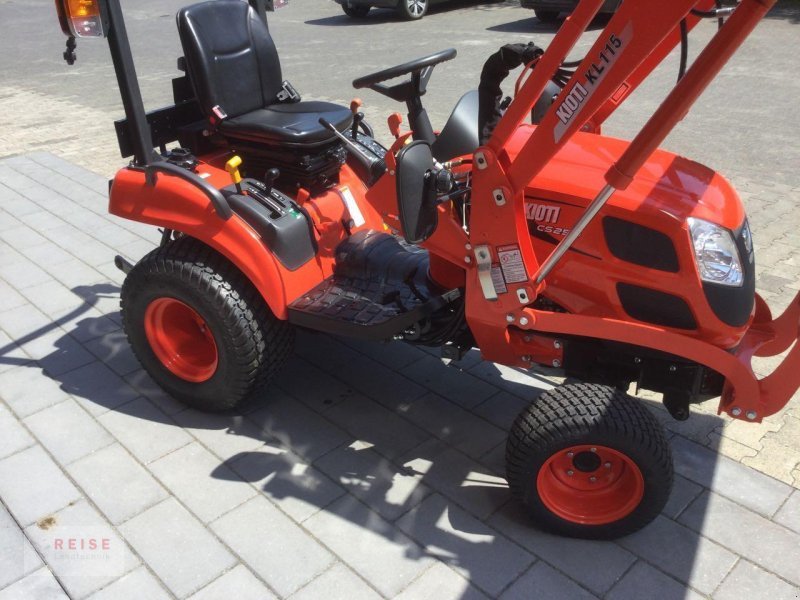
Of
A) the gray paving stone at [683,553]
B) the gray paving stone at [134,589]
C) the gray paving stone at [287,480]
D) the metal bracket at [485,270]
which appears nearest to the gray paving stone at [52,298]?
the gray paving stone at [287,480]

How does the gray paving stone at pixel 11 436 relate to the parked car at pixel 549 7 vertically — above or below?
below

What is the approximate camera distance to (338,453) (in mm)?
2930

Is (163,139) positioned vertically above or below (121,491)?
above

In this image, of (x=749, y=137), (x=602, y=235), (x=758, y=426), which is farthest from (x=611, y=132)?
(x=602, y=235)

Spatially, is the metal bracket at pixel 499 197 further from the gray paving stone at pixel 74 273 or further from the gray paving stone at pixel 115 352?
the gray paving stone at pixel 74 273

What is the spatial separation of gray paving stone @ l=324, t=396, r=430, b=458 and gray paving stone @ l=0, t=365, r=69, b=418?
1.21 m

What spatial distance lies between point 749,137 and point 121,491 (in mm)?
5974

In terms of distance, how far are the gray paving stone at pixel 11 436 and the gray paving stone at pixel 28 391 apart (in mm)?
46

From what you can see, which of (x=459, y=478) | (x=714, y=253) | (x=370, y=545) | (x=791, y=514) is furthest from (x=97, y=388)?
(x=791, y=514)

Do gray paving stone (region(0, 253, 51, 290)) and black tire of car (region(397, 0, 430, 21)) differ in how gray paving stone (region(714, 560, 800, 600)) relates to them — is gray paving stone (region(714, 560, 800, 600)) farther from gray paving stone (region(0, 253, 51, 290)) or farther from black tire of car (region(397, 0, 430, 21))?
black tire of car (region(397, 0, 430, 21))

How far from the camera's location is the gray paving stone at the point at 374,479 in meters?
2.68

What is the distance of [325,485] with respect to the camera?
2770mm

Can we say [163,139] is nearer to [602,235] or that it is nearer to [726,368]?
[602,235]

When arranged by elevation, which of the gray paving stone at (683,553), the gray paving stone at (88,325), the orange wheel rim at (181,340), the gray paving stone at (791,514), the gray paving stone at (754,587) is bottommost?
the gray paving stone at (791,514)
